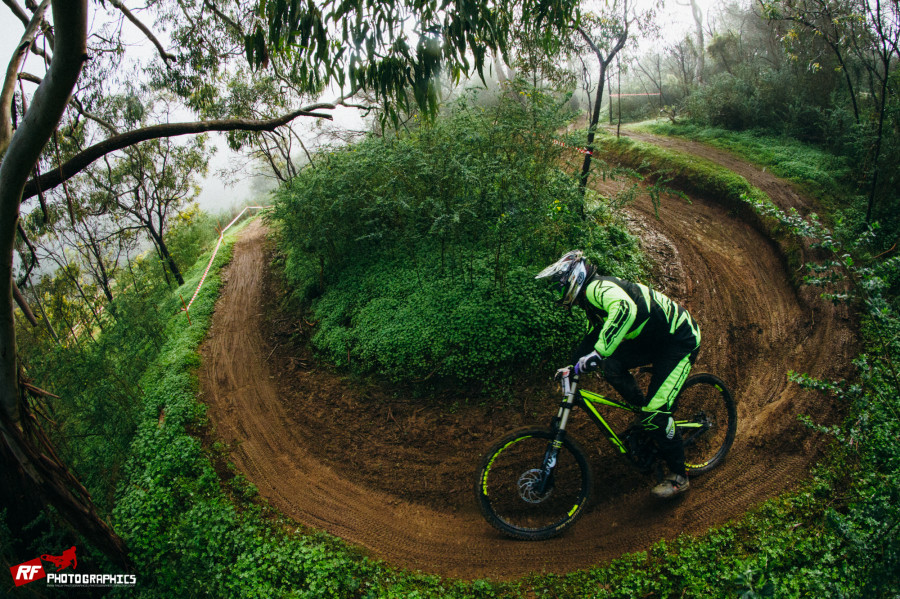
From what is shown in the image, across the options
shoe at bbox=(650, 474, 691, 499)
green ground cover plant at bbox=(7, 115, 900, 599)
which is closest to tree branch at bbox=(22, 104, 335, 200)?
green ground cover plant at bbox=(7, 115, 900, 599)

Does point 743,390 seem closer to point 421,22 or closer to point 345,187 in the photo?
point 421,22

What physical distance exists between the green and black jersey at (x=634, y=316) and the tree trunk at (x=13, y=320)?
15.3 feet

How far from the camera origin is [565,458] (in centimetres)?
567

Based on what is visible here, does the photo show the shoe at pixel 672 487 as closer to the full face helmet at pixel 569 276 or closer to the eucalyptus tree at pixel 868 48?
the full face helmet at pixel 569 276

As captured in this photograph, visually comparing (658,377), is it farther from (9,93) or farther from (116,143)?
(9,93)

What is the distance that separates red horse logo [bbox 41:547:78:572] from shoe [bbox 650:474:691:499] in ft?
20.9

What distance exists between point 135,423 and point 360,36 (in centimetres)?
751

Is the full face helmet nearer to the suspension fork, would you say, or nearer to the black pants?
the black pants

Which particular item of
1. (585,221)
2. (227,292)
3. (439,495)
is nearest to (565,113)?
(585,221)

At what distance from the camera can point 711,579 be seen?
399 cm

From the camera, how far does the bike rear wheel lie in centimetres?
512

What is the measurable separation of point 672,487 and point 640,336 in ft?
5.87

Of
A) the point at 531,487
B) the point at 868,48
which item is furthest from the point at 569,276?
the point at 868,48

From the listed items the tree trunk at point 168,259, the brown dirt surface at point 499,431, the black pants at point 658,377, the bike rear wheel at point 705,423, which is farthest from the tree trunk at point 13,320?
the tree trunk at point 168,259
